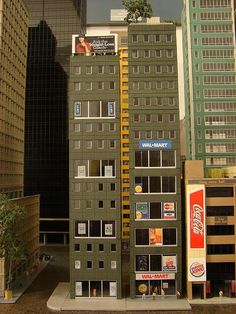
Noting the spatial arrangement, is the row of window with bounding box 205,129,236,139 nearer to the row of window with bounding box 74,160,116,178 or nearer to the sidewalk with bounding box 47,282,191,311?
the row of window with bounding box 74,160,116,178

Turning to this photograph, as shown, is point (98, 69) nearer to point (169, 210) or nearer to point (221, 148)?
point (169, 210)

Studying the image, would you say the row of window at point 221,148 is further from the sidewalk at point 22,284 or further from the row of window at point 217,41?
the sidewalk at point 22,284

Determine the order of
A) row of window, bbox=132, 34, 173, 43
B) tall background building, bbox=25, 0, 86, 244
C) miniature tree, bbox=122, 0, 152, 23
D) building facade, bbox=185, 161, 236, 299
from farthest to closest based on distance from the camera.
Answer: tall background building, bbox=25, 0, 86, 244, miniature tree, bbox=122, 0, 152, 23, row of window, bbox=132, 34, 173, 43, building facade, bbox=185, 161, 236, 299

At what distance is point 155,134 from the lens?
78375mm

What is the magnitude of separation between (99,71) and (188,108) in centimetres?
5801

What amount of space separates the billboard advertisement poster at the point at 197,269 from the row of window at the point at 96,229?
1515 centimetres

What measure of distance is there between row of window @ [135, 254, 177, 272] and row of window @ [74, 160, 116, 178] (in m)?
16.5

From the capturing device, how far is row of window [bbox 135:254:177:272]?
76438 millimetres

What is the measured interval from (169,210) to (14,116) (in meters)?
50.0

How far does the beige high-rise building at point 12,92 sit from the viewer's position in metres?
95.9

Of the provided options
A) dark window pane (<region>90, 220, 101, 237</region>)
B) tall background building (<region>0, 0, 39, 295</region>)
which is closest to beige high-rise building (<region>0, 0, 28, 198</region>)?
tall background building (<region>0, 0, 39, 295</region>)

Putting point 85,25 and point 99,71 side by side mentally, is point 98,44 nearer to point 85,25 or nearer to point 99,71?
point 99,71

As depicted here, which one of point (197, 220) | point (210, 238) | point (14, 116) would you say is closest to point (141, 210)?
point (197, 220)

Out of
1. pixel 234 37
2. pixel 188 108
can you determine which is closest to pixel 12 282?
pixel 188 108
